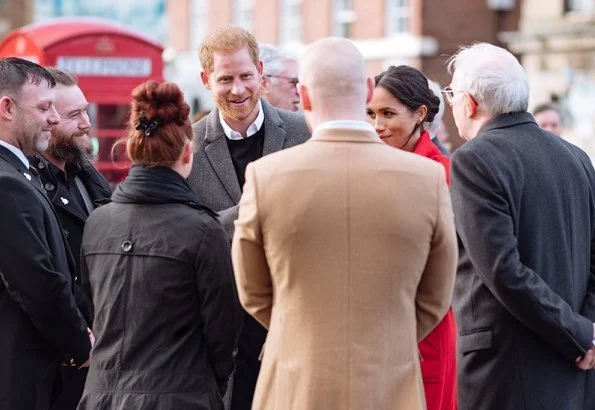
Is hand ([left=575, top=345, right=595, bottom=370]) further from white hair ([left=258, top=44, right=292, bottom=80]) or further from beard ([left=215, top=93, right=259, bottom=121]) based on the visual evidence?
white hair ([left=258, top=44, right=292, bottom=80])

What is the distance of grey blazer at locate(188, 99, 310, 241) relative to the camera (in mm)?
5906

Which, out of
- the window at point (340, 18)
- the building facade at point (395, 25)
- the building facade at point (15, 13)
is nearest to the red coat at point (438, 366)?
the building facade at point (395, 25)

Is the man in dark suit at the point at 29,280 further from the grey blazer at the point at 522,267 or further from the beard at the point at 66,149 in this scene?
the grey blazer at the point at 522,267

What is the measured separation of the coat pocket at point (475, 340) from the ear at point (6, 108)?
7.58ft

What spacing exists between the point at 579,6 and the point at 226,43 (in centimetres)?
2383

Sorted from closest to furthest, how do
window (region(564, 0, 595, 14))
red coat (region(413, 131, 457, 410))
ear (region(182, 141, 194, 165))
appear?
1. ear (region(182, 141, 194, 165))
2. red coat (region(413, 131, 457, 410))
3. window (region(564, 0, 595, 14))

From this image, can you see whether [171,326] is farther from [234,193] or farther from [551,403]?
[551,403]

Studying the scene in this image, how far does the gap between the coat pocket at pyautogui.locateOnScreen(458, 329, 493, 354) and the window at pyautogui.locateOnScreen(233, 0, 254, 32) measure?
31.3 meters

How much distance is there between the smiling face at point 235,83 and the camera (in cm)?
595

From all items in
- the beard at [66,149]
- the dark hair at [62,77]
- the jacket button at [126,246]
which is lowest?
the jacket button at [126,246]

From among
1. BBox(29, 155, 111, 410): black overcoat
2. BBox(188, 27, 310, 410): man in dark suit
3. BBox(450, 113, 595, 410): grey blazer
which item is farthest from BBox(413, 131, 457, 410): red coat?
BBox(29, 155, 111, 410): black overcoat

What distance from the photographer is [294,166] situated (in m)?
4.30

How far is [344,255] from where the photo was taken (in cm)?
428

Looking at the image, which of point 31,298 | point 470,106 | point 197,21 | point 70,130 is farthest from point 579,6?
point 31,298
